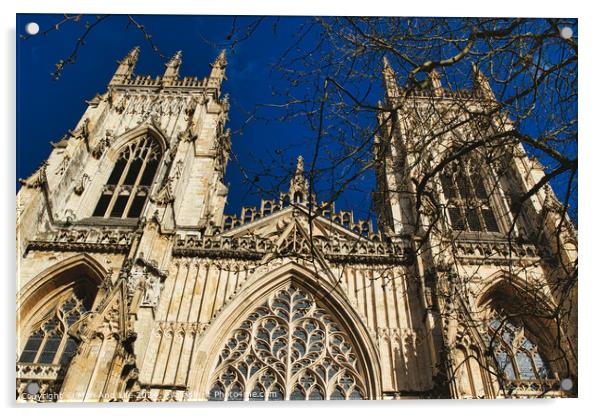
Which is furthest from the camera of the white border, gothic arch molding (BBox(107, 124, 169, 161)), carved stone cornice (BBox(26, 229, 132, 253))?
gothic arch molding (BBox(107, 124, 169, 161))

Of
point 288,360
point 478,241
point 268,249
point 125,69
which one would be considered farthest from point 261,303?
point 125,69

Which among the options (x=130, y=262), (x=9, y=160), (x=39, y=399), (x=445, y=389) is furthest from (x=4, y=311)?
(x=445, y=389)

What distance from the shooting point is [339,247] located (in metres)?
10.7

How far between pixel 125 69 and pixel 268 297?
12.6m

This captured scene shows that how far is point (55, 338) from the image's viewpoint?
933 centimetres

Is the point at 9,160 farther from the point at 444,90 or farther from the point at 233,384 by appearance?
the point at 233,384

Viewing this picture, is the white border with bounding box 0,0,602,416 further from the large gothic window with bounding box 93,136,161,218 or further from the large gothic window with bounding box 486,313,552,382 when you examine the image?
the large gothic window with bounding box 93,136,161,218

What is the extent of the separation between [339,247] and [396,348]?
2.66 metres

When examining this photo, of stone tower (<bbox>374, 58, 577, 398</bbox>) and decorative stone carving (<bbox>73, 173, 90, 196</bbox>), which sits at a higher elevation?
decorative stone carving (<bbox>73, 173, 90, 196</bbox>)

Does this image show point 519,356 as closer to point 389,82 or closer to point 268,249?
point 268,249

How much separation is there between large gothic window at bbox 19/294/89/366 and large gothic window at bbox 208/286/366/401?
2.73 metres

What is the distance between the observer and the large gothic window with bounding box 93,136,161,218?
13281 millimetres

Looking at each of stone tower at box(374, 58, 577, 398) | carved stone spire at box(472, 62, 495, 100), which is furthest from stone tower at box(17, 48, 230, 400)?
carved stone spire at box(472, 62, 495, 100)

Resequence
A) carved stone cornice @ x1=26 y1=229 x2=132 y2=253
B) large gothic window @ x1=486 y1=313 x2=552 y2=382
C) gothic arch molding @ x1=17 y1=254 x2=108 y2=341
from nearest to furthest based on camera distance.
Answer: large gothic window @ x1=486 y1=313 x2=552 y2=382 → gothic arch molding @ x1=17 y1=254 x2=108 y2=341 → carved stone cornice @ x1=26 y1=229 x2=132 y2=253
